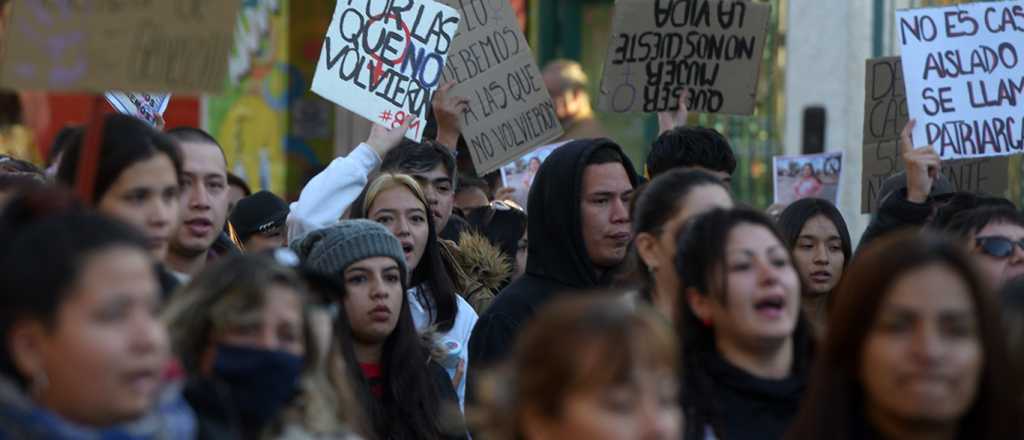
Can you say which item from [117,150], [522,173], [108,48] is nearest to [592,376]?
[108,48]

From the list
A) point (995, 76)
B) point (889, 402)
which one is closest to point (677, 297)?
point (889, 402)

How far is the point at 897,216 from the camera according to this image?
24.1 feet

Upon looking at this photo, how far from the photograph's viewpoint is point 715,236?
15.5 feet

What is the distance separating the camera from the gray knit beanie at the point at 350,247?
19.5 ft

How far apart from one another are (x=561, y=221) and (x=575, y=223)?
48 millimetres

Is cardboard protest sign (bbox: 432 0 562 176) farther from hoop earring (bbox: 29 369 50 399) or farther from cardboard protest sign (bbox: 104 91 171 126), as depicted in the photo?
hoop earring (bbox: 29 369 50 399)

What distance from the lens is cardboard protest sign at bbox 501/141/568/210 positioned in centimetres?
961

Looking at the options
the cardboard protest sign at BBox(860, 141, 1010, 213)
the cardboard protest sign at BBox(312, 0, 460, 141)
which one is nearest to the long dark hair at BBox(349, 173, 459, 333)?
the cardboard protest sign at BBox(312, 0, 460, 141)

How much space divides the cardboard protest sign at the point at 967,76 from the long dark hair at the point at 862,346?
13.0 feet

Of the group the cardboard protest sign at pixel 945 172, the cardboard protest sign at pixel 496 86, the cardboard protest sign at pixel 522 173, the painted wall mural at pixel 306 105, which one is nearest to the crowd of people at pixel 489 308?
the cardboard protest sign at pixel 496 86

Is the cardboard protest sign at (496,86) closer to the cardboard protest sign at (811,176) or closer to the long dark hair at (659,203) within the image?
the cardboard protest sign at (811,176)

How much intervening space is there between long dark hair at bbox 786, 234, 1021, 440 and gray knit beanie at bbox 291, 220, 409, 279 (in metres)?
2.06

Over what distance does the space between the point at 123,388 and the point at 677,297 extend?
1927mm

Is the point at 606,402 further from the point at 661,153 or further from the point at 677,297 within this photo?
the point at 661,153
